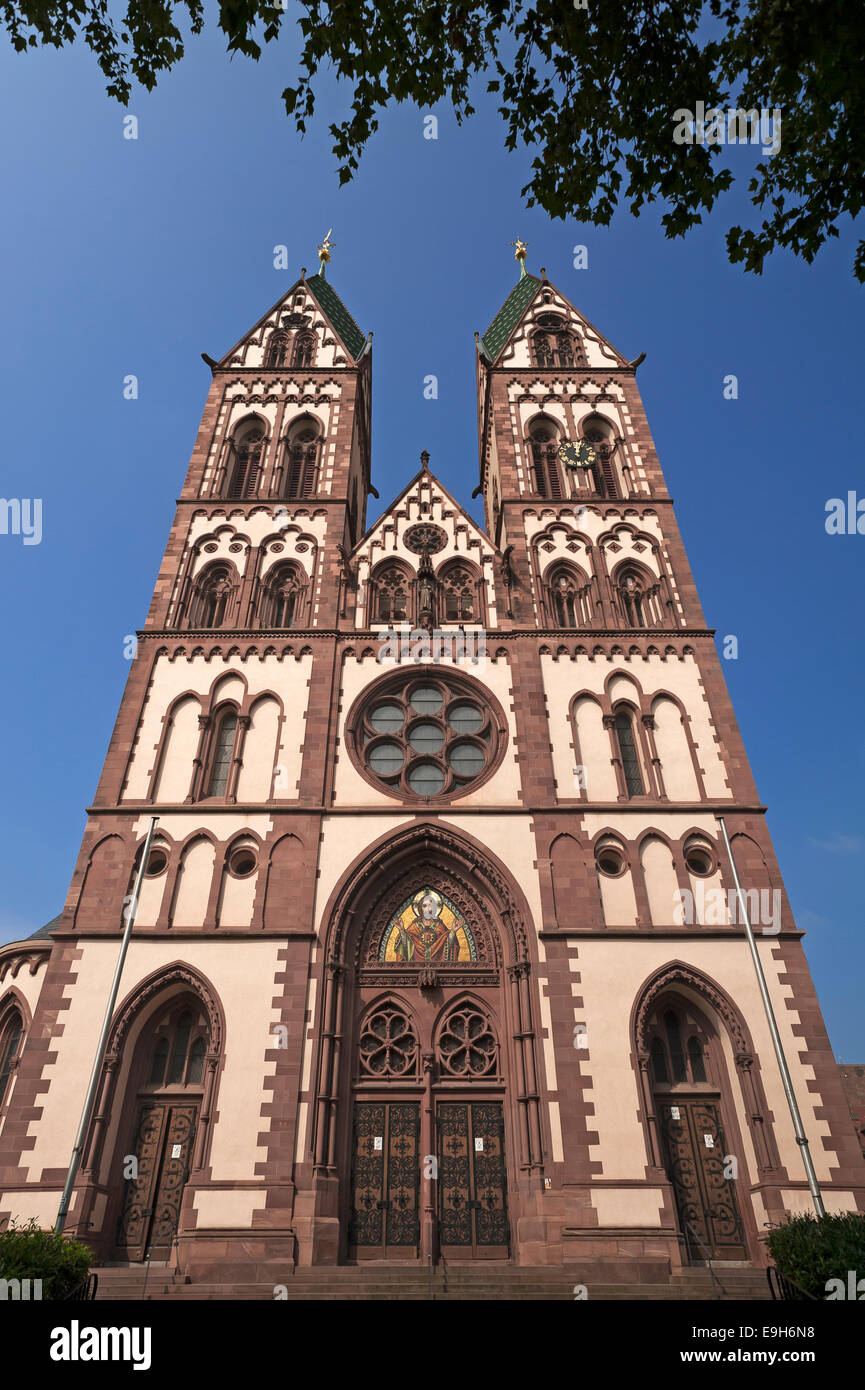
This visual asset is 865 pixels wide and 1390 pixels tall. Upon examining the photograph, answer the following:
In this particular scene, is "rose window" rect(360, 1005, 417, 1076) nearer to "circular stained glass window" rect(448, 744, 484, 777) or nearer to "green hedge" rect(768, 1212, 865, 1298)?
"circular stained glass window" rect(448, 744, 484, 777)

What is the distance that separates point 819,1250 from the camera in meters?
10.1

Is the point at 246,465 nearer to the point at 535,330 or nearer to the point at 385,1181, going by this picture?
the point at 535,330

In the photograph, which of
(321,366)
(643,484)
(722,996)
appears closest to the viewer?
(722,996)

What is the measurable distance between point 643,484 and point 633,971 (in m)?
15.5

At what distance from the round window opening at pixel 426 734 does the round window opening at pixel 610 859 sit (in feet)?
10.8

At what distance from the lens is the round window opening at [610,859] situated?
17781 mm

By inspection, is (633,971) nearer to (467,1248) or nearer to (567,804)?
(567,804)

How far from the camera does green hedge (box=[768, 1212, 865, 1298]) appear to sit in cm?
946

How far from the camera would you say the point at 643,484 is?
998 inches

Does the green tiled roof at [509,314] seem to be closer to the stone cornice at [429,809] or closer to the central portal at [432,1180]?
the stone cornice at [429,809]

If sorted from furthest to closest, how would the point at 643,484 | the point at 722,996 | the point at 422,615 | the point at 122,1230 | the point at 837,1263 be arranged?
the point at 643,484, the point at 422,615, the point at 722,996, the point at 122,1230, the point at 837,1263

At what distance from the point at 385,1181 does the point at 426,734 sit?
9.76m

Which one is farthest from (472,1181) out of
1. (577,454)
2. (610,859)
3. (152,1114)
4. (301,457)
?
(301,457)

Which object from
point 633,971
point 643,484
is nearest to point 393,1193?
point 633,971
